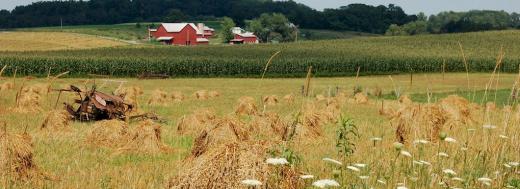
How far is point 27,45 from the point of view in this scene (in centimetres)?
10181

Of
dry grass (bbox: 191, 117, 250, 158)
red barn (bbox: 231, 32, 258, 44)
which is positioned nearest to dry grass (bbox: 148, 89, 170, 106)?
dry grass (bbox: 191, 117, 250, 158)

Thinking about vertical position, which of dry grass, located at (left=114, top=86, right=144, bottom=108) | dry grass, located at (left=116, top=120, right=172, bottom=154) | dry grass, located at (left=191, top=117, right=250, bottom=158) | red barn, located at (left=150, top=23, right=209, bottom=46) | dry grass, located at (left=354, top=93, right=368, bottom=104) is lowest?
dry grass, located at (left=354, top=93, right=368, bottom=104)

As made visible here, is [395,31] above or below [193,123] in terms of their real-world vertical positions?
above

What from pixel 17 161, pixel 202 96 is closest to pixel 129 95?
pixel 202 96

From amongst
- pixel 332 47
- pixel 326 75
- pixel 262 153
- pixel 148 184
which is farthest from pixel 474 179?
pixel 332 47

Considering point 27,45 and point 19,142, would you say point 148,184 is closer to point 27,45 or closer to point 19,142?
point 19,142

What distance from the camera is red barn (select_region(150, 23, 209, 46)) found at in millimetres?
134775

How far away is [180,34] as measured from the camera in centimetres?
13550

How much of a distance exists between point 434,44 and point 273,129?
94.8 meters

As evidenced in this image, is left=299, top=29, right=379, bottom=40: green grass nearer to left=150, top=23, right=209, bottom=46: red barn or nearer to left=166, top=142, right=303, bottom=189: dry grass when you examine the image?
left=150, top=23, right=209, bottom=46: red barn

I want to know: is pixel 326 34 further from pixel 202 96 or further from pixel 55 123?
pixel 55 123

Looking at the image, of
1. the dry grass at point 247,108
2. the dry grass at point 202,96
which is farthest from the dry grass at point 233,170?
the dry grass at point 202,96

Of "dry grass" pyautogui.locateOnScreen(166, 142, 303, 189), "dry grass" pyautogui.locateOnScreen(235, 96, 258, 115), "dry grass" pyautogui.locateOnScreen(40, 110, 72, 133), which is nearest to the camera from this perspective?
"dry grass" pyautogui.locateOnScreen(166, 142, 303, 189)

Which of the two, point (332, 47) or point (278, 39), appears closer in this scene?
point (332, 47)
